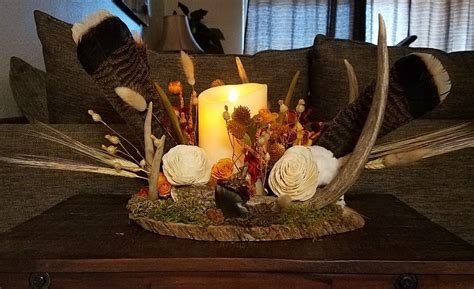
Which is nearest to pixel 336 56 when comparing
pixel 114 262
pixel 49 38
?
pixel 49 38

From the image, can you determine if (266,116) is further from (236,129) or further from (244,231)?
(244,231)

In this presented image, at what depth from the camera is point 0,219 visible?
44.0 inches

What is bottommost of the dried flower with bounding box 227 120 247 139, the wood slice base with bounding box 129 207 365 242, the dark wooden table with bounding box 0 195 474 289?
the dark wooden table with bounding box 0 195 474 289

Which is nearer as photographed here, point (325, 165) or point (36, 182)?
point (325, 165)

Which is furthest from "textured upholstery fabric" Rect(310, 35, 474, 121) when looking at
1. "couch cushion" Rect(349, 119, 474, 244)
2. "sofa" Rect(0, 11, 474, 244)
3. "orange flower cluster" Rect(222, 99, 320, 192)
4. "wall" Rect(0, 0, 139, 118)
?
"wall" Rect(0, 0, 139, 118)

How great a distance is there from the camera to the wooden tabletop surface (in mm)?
646

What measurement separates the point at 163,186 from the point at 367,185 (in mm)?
517

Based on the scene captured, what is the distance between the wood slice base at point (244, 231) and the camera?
74cm

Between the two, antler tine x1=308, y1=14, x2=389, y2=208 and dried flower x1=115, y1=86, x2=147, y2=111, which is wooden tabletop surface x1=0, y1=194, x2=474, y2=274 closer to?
antler tine x1=308, y1=14, x2=389, y2=208

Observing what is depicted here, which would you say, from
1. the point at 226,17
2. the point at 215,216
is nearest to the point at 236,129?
the point at 215,216

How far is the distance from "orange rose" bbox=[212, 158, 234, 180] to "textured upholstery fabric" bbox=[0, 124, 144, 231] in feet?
1.24

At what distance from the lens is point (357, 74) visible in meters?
1.26

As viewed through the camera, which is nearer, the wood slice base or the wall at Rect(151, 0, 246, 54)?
the wood slice base

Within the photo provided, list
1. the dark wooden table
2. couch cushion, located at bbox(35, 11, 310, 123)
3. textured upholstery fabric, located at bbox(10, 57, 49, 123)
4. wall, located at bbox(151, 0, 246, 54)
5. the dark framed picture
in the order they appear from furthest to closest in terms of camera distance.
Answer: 1. wall, located at bbox(151, 0, 246, 54)
2. the dark framed picture
3. textured upholstery fabric, located at bbox(10, 57, 49, 123)
4. couch cushion, located at bbox(35, 11, 310, 123)
5. the dark wooden table
